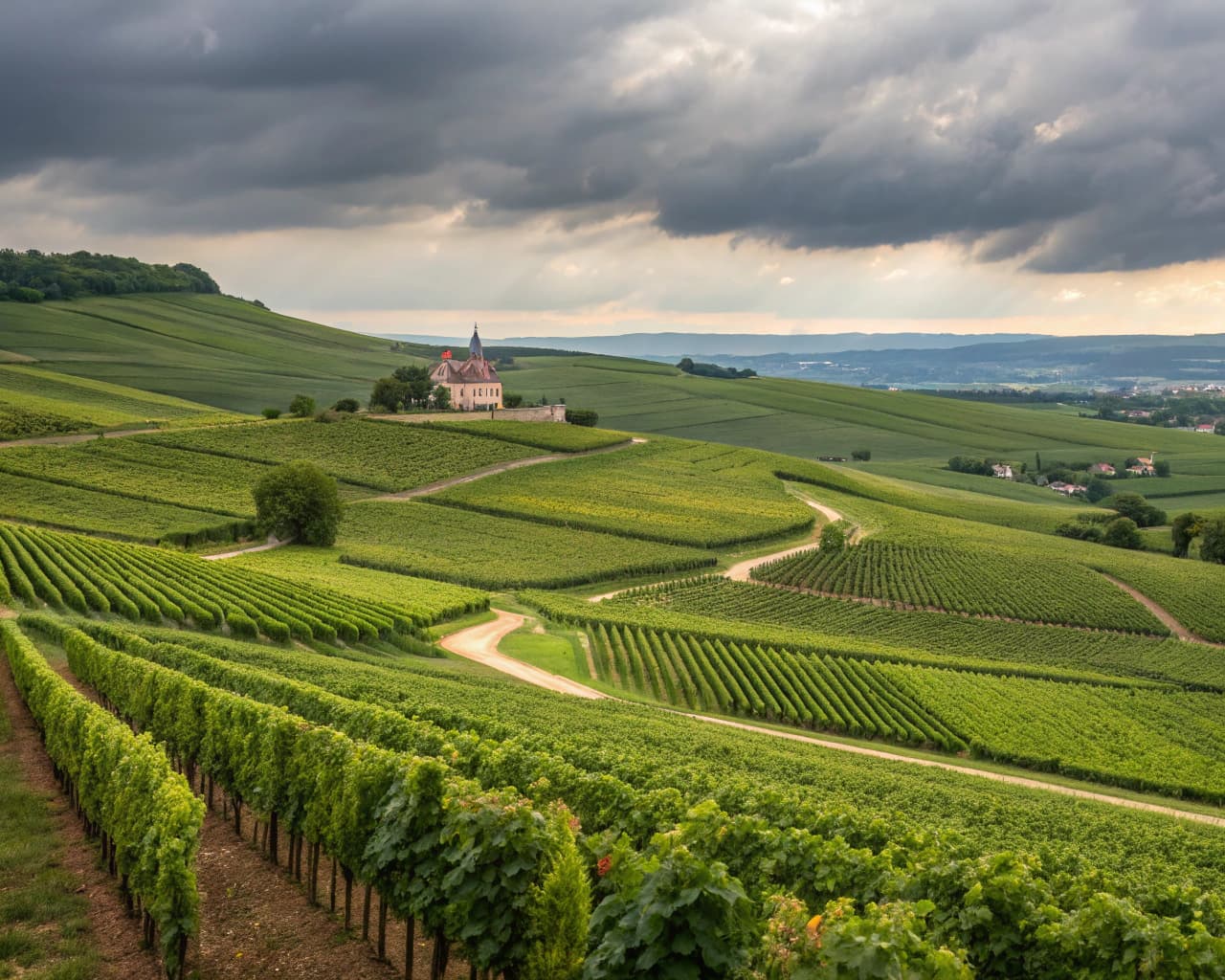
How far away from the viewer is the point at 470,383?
13725cm

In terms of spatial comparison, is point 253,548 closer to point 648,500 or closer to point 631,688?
point 631,688

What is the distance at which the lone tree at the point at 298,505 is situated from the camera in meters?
74.2

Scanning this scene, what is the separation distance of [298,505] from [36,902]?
6102 centimetres

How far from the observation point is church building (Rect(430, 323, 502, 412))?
448 feet

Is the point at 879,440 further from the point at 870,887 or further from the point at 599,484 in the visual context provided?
the point at 870,887

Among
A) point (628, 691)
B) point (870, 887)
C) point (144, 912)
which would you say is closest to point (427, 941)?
point (144, 912)

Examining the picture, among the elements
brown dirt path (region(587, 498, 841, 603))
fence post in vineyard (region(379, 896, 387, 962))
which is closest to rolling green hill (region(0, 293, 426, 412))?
brown dirt path (region(587, 498, 841, 603))

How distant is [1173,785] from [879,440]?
14581 cm

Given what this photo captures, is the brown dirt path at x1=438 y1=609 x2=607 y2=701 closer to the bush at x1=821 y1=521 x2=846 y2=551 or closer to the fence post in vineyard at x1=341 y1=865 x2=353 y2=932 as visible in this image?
the fence post in vineyard at x1=341 y1=865 x2=353 y2=932

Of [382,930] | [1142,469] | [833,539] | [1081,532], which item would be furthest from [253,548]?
[1142,469]

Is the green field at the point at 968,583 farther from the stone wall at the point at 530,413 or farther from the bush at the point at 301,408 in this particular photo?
the bush at the point at 301,408

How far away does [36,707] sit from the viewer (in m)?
24.7

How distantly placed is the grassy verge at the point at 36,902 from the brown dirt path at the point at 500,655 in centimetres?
2581

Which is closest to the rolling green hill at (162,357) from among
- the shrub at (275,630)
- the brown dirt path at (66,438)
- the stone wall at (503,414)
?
the stone wall at (503,414)
